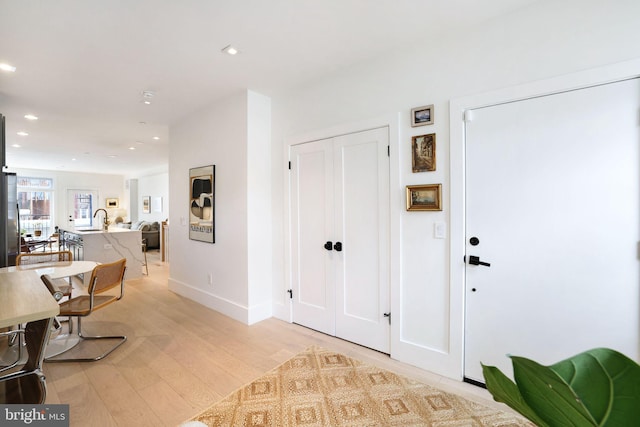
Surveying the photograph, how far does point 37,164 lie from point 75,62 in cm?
860

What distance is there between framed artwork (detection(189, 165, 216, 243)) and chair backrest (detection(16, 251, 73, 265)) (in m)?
1.40

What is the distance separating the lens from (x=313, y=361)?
2.54 m

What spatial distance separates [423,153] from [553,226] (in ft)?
3.29

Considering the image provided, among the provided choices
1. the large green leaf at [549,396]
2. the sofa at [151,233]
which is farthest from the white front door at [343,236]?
the sofa at [151,233]

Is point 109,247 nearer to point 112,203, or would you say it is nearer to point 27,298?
point 27,298

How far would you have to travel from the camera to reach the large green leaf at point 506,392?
41 centimetres

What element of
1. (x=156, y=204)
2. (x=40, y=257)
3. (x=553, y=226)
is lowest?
(x=40, y=257)

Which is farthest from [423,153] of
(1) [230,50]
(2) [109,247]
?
(2) [109,247]

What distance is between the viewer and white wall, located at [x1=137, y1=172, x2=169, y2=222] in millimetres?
9414

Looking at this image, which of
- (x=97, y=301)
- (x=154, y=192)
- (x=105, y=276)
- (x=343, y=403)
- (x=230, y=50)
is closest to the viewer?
(x=343, y=403)

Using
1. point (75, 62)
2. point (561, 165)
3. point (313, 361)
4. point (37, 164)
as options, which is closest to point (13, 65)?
point (75, 62)

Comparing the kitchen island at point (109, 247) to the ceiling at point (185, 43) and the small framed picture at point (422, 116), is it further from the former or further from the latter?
the small framed picture at point (422, 116)

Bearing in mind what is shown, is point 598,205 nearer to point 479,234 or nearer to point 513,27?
point 479,234

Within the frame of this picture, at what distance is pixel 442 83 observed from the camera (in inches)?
90.4
